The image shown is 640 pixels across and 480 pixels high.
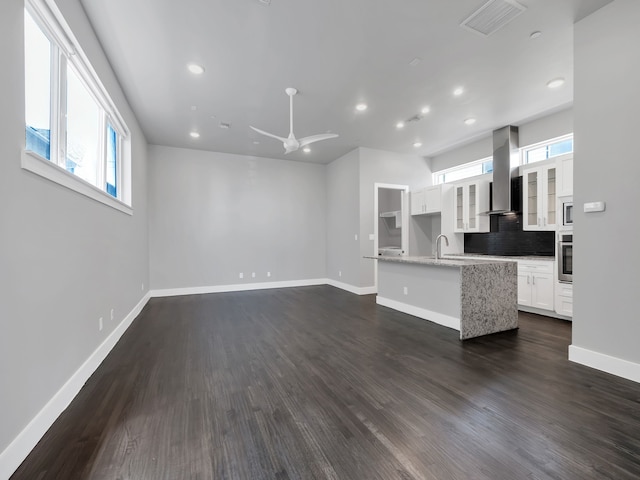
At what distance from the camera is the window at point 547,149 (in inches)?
186

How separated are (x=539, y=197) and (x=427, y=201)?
2.15 meters

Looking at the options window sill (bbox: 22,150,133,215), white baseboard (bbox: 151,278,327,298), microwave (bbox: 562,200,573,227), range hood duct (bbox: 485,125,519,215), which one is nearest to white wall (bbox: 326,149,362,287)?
white baseboard (bbox: 151,278,327,298)

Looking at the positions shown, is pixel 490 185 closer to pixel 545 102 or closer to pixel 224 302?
pixel 545 102

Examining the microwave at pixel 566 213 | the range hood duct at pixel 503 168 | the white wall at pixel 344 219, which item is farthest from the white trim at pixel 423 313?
the range hood duct at pixel 503 168

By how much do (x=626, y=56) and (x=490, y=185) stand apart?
3.20 metres

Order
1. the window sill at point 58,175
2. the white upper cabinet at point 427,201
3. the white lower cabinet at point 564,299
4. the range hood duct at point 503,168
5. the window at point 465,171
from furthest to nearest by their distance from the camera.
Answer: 1. the white upper cabinet at point 427,201
2. the window at point 465,171
3. the range hood duct at point 503,168
4. the white lower cabinet at point 564,299
5. the window sill at point 58,175

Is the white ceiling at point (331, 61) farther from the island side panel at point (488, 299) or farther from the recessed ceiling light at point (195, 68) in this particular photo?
the island side panel at point (488, 299)

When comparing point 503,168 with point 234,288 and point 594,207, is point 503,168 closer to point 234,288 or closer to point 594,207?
point 594,207

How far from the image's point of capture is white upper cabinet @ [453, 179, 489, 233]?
551 cm

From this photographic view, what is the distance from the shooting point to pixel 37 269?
69.6 inches

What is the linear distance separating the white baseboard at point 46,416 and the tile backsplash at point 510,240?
6.30 m

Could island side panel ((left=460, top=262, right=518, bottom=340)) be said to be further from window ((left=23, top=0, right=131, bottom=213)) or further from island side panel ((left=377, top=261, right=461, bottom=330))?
window ((left=23, top=0, right=131, bottom=213))

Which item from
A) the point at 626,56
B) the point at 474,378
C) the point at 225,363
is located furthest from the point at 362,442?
the point at 626,56

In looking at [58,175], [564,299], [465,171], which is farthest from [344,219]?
[58,175]
